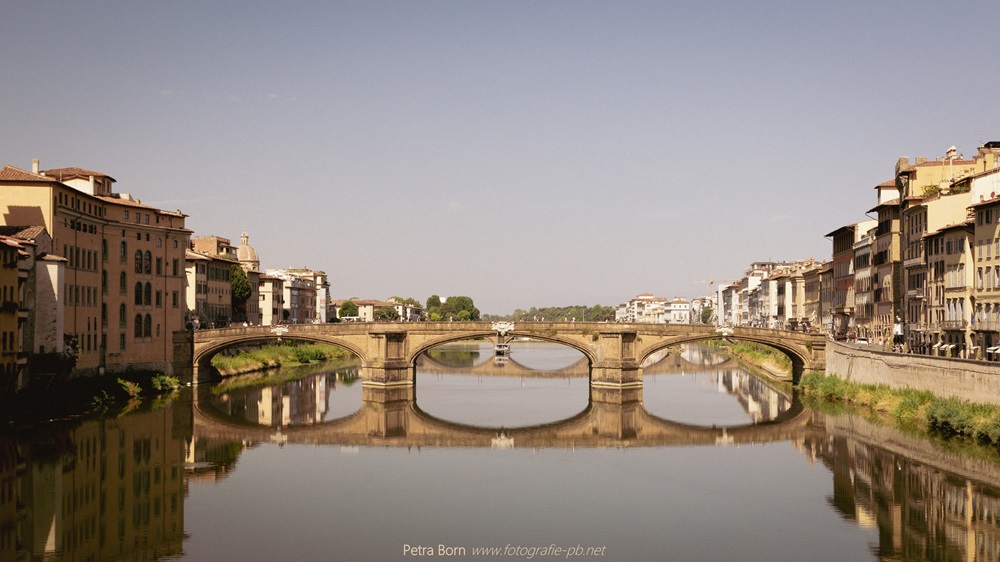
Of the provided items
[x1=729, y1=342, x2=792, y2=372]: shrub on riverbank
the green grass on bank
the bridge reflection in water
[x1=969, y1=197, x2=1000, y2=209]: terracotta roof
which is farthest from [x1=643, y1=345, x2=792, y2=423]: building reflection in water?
[x1=969, y1=197, x2=1000, y2=209]: terracotta roof

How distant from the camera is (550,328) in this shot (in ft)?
253

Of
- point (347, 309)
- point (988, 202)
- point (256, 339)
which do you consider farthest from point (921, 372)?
point (347, 309)

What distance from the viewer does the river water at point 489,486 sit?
102ft

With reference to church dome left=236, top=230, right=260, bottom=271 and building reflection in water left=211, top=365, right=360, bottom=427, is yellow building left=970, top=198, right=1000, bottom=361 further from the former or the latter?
church dome left=236, top=230, right=260, bottom=271

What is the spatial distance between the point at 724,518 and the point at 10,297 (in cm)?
3705

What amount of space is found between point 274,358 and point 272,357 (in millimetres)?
273

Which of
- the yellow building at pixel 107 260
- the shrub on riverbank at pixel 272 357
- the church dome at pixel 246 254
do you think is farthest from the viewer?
the church dome at pixel 246 254

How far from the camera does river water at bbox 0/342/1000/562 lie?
102ft

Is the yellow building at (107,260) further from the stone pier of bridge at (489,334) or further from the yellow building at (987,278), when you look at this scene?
the yellow building at (987,278)

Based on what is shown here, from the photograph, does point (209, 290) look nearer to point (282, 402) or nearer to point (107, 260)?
point (107, 260)

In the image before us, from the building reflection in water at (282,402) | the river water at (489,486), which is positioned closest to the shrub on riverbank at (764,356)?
the river water at (489,486)

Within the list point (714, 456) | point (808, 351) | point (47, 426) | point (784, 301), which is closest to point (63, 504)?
point (47, 426)

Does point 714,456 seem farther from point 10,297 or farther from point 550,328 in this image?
point 10,297

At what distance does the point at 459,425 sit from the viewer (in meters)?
58.3
